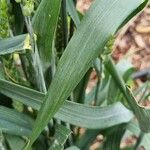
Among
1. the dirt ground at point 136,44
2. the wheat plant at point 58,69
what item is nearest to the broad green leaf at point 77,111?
the wheat plant at point 58,69

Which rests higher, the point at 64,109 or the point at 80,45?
the point at 80,45

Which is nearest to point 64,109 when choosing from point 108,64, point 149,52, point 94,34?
point 108,64

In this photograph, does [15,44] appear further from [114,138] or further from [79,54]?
[114,138]

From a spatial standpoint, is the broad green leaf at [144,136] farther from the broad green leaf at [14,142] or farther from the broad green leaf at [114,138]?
the broad green leaf at [14,142]

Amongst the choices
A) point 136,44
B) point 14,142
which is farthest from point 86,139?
point 136,44

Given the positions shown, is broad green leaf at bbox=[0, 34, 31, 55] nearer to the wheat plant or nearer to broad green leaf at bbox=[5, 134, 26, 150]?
the wheat plant

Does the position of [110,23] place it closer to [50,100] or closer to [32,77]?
[50,100]

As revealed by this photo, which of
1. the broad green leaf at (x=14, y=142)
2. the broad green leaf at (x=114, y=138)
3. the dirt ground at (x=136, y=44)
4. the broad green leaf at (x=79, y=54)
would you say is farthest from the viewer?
the dirt ground at (x=136, y=44)
